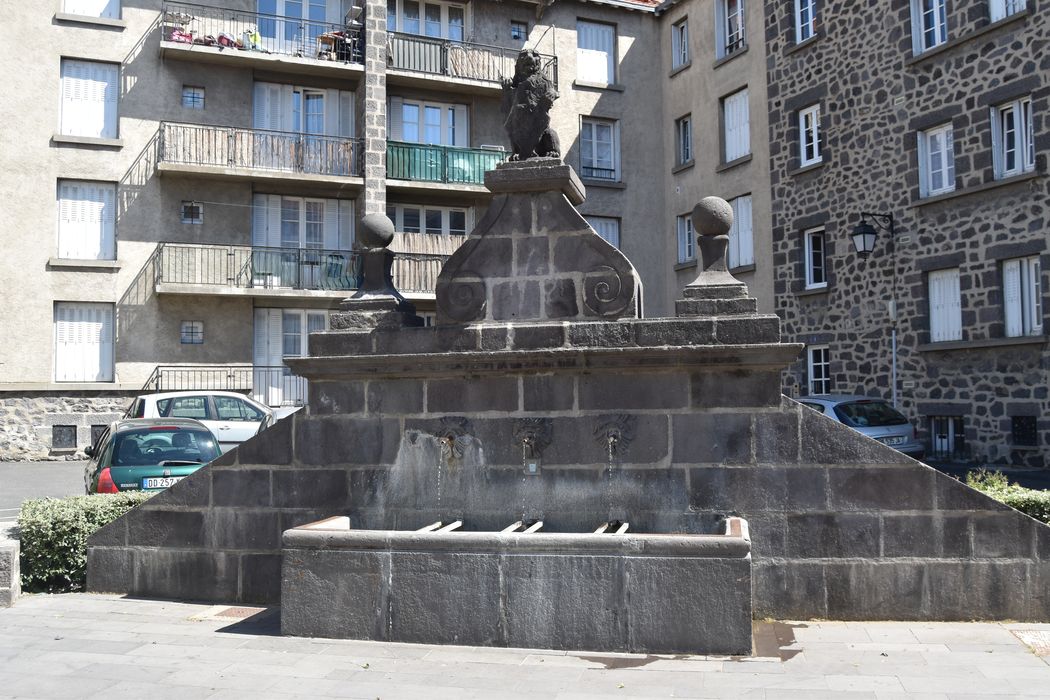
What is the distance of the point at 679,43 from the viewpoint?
97.6 ft

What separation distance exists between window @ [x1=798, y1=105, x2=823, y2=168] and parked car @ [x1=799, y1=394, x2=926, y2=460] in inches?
308

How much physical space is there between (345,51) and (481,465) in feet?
68.5

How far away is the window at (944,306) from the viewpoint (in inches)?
774

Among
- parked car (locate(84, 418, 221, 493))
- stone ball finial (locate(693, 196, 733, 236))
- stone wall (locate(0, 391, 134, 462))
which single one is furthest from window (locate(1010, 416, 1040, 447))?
stone wall (locate(0, 391, 134, 462))

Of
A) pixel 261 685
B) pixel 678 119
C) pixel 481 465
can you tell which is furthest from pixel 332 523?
pixel 678 119

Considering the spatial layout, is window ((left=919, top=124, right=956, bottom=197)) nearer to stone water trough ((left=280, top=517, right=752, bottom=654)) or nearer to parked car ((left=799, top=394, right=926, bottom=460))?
parked car ((left=799, top=394, right=926, bottom=460))

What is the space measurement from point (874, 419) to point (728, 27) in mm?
14045

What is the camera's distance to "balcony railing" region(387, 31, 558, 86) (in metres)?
27.3

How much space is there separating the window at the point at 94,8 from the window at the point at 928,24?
19.0 meters

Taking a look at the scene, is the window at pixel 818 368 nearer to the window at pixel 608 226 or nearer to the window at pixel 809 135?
the window at pixel 809 135

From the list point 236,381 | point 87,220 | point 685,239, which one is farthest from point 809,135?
point 87,220

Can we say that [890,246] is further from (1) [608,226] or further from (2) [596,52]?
(2) [596,52]

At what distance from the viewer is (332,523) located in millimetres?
8000

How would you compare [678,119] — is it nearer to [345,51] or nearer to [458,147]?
[458,147]
